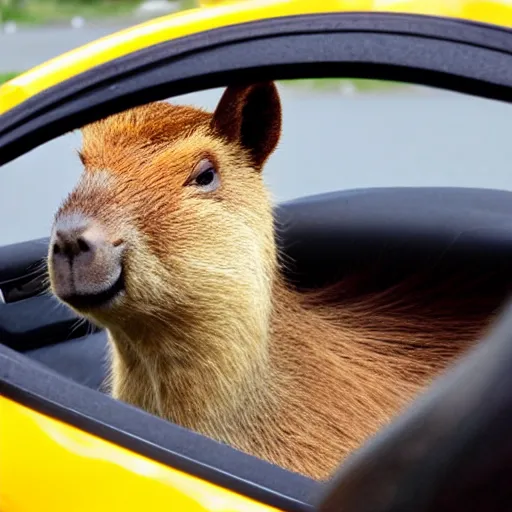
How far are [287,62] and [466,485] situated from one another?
1.52 ft

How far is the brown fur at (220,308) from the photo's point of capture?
138 centimetres

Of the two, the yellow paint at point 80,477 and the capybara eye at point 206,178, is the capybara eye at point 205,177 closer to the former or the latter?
the capybara eye at point 206,178

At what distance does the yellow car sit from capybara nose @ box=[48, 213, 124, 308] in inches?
7.3

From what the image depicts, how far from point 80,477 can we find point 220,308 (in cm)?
47

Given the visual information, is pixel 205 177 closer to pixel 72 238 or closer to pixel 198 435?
pixel 72 238

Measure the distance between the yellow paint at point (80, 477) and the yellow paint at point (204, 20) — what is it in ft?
1.22

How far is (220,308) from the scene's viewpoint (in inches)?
56.4

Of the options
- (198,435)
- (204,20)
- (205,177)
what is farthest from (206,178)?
(198,435)

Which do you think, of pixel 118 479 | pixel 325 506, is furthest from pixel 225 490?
pixel 325 506

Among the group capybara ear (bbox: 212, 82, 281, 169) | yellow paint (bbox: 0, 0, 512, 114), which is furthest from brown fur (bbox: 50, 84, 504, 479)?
yellow paint (bbox: 0, 0, 512, 114)

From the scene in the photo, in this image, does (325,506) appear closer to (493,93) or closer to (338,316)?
(493,93)

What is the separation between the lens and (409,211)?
2037mm

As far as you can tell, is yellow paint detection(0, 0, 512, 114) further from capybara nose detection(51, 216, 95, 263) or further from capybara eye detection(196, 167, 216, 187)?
capybara eye detection(196, 167, 216, 187)

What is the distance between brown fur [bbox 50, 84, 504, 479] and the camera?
138cm
